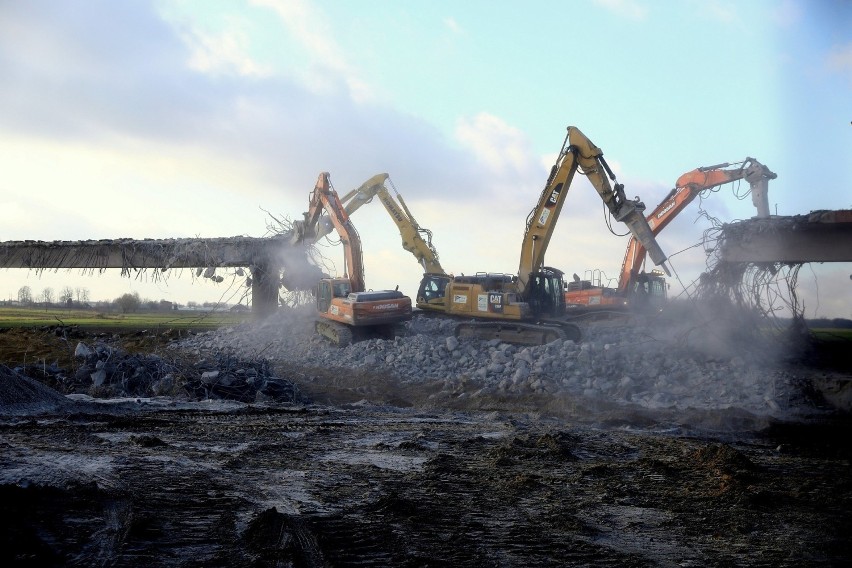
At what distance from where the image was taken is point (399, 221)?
25.0 m

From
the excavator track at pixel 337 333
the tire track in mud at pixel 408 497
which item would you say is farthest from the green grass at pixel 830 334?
the excavator track at pixel 337 333

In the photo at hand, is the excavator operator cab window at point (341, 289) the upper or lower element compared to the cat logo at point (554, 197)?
lower

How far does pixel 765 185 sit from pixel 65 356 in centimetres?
1981

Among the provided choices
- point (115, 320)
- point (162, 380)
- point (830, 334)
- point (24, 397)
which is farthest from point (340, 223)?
point (115, 320)

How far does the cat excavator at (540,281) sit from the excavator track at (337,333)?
9.79ft

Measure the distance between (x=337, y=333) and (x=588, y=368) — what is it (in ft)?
24.4

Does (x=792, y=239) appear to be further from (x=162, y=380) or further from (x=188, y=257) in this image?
(x=188, y=257)

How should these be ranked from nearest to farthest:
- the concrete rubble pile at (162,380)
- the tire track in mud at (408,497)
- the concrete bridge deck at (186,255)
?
the tire track in mud at (408,497) < the concrete rubble pile at (162,380) < the concrete bridge deck at (186,255)

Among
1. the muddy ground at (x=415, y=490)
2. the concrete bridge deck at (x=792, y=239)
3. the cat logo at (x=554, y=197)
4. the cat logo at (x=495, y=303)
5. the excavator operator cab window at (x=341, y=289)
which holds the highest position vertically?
the cat logo at (x=554, y=197)

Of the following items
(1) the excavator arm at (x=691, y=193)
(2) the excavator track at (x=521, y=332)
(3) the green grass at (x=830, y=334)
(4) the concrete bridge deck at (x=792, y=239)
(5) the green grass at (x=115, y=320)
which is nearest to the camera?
(4) the concrete bridge deck at (x=792, y=239)

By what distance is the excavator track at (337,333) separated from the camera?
65.2 feet

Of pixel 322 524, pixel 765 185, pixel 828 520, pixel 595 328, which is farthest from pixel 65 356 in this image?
pixel 765 185

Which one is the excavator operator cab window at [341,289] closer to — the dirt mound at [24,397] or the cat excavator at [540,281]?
the cat excavator at [540,281]

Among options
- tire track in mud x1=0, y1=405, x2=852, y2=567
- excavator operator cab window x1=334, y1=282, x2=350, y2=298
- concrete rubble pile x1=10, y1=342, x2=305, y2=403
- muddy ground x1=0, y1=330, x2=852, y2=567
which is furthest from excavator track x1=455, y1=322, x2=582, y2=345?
tire track in mud x1=0, y1=405, x2=852, y2=567
